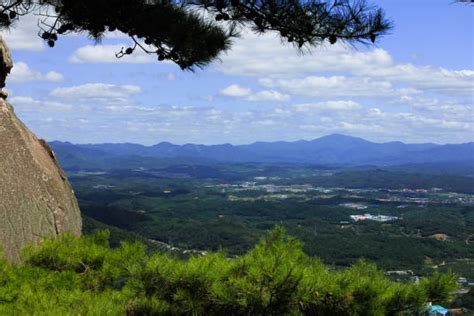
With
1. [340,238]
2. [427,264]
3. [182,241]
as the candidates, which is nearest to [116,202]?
[182,241]

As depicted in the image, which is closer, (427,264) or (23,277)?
(23,277)

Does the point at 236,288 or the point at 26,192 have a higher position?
the point at 26,192

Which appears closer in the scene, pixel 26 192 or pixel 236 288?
pixel 236 288

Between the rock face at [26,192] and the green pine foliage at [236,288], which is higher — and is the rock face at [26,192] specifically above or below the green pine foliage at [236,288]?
above

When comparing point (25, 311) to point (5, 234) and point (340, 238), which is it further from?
point (340, 238)

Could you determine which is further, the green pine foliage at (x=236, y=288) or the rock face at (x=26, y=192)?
the rock face at (x=26, y=192)
